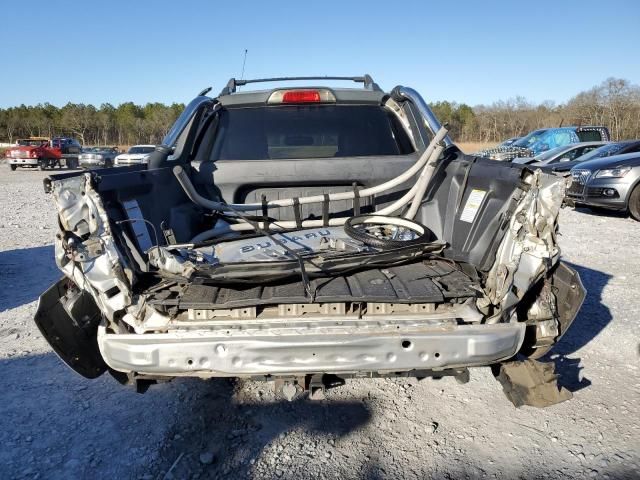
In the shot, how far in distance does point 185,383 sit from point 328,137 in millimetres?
2036

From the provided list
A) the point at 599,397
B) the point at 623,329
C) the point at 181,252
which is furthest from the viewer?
the point at 623,329

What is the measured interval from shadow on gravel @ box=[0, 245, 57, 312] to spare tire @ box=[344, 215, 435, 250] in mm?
3595

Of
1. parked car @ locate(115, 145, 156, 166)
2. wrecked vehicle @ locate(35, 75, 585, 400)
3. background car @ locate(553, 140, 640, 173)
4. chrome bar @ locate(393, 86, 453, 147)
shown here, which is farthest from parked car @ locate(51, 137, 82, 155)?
chrome bar @ locate(393, 86, 453, 147)

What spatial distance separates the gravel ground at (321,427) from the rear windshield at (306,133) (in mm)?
1682

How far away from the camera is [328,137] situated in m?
3.60

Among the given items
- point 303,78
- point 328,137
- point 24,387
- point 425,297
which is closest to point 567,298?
point 425,297

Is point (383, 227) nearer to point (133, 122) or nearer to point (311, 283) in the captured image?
point (311, 283)

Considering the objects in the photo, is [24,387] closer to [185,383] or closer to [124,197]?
[185,383]

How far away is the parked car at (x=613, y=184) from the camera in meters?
9.02

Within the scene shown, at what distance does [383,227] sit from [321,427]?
52.4 inches

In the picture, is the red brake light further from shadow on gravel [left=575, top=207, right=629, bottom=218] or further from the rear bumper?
shadow on gravel [left=575, top=207, right=629, bottom=218]

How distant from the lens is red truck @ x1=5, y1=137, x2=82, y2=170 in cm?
2562

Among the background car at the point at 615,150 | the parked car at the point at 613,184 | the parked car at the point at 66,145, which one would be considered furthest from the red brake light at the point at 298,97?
the parked car at the point at 66,145

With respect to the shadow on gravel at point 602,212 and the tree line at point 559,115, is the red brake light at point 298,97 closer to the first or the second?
the shadow on gravel at point 602,212
